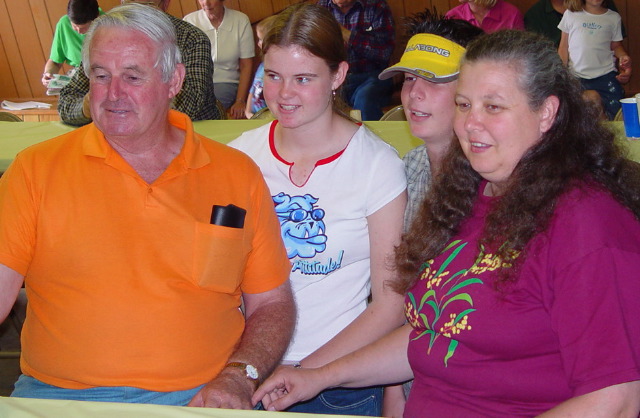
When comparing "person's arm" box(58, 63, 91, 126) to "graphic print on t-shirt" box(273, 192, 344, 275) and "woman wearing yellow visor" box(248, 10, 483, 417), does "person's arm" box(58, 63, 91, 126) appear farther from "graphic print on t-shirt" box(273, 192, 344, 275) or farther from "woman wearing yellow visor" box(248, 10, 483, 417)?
"woman wearing yellow visor" box(248, 10, 483, 417)

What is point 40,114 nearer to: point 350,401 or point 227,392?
point 350,401

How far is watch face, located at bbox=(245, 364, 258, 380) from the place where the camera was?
73.4 inches

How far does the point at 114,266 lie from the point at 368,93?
13.8 ft

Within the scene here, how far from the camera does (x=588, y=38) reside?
564 centimetres

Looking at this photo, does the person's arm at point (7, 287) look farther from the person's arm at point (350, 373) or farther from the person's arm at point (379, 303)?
the person's arm at point (379, 303)

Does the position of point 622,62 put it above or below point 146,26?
below

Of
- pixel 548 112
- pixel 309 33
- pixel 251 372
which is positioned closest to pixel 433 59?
pixel 309 33

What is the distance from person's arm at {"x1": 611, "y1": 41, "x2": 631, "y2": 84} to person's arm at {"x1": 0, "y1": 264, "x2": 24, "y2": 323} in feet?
15.8

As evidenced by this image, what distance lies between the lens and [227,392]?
5.87 feet

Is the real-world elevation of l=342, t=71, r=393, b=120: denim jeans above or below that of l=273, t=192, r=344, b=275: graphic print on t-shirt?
below

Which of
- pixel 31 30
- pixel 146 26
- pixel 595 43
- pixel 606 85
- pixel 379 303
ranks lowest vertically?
pixel 606 85

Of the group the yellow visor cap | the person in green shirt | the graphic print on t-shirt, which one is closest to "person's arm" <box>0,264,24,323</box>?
the graphic print on t-shirt

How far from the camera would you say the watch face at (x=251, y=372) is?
1.87 m

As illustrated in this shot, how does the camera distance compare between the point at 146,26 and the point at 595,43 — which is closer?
the point at 146,26
